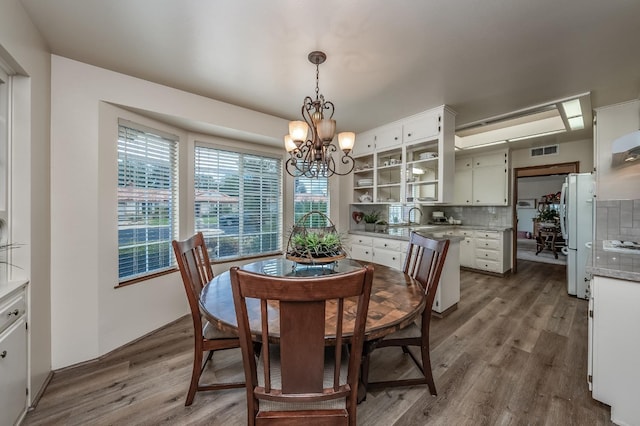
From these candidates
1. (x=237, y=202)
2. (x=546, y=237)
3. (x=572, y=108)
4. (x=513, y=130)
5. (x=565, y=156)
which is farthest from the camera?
(x=546, y=237)

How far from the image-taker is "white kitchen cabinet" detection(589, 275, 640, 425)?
1.43 metres

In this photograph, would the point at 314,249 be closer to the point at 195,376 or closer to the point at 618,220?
the point at 195,376

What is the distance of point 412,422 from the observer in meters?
1.49

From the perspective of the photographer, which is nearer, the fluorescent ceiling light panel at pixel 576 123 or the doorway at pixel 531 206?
the fluorescent ceiling light panel at pixel 576 123

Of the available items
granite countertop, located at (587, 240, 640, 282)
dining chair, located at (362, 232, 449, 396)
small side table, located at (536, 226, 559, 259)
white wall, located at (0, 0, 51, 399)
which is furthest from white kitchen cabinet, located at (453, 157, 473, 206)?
white wall, located at (0, 0, 51, 399)

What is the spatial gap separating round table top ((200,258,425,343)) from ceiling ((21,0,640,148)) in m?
1.66

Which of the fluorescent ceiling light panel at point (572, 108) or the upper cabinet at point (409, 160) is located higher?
the fluorescent ceiling light panel at point (572, 108)

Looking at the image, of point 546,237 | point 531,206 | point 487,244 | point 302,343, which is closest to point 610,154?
point 487,244

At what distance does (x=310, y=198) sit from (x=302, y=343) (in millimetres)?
3097

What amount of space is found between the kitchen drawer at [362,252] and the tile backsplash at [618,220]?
233 centimetres

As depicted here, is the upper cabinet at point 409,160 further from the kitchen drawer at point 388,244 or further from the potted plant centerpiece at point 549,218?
the potted plant centerpiece at point 549,218

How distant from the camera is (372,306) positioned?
1328 mm

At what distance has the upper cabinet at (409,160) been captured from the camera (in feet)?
10.0

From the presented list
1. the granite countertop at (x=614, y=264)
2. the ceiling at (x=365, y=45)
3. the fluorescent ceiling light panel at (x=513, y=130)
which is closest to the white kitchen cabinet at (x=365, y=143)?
the ceiling at (x=365, y=45)
